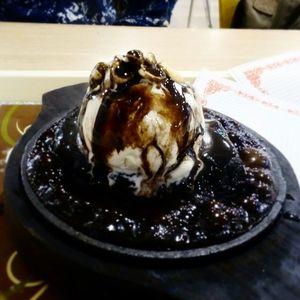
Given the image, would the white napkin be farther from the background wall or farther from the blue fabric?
the background wall

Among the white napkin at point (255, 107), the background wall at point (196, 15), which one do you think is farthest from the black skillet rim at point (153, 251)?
the background wall at point (196, 15)

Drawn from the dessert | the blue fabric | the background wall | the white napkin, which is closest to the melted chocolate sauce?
the dessert

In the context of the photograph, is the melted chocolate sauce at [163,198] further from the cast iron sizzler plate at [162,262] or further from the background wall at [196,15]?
the background wall at [196,15]

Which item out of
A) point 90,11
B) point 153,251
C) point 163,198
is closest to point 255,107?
point 163,198

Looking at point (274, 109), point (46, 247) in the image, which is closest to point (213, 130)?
point (46, 247)

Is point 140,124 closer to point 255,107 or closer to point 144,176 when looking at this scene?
point 144,176

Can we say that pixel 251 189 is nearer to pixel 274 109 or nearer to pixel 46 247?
pixel 46 247

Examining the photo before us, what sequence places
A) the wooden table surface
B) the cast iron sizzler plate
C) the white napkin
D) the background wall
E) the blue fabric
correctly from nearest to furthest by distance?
the cast iron sizzler plate < the white napkin < the wooden table surface < the blue fabric < the background wall
